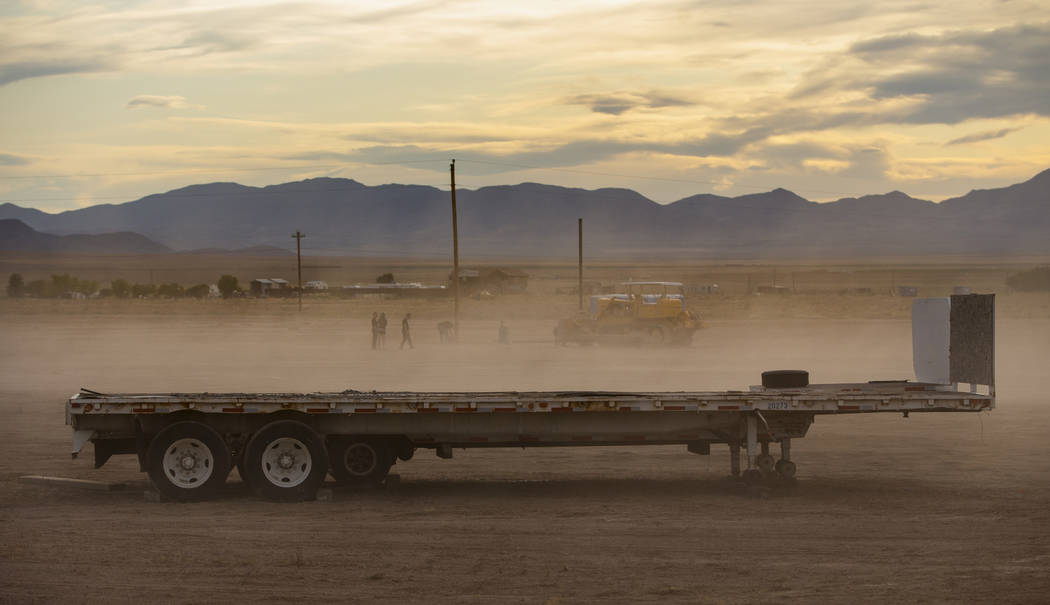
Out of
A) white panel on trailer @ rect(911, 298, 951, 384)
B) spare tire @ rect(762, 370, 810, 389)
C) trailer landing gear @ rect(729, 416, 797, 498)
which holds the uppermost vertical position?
white panel on trailer @ rect(911, 298, 951, 384)

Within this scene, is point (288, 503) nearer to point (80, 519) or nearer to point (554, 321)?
point (80, 519)

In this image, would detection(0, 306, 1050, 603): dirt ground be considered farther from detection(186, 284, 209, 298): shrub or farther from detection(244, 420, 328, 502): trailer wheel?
detection(186, 284, 209, 298): shrub

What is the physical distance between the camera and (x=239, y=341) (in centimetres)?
5041

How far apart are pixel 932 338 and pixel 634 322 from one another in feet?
102

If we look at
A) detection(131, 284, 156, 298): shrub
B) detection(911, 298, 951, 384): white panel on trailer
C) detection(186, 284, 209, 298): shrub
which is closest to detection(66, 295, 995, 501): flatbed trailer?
detection(911, 298, 951, 384): white panel on trailer

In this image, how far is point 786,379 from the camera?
49.3 ft

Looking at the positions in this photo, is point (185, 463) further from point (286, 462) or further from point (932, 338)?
point (932, 338)

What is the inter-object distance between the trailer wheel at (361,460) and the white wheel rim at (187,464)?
4.93 ft

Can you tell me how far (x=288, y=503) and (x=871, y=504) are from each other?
6.56 metres

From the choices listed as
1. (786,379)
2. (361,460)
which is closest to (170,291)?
(361,460)

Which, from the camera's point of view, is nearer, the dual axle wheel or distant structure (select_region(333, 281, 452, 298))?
the dual axle wheel

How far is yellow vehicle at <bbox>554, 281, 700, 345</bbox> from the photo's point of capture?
149ft

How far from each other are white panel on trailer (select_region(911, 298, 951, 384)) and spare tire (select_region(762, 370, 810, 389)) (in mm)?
1430

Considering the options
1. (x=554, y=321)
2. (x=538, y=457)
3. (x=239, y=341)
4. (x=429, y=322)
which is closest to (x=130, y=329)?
(x=239, y=341)
